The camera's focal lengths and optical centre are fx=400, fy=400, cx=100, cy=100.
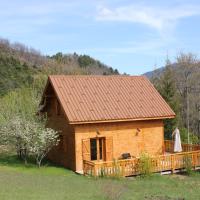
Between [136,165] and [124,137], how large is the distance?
121 inches

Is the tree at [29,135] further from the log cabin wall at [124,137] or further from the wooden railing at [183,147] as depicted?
the wooden railing at [183,147]

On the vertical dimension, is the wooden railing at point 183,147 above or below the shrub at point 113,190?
above

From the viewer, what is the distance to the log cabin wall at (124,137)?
25.7 metres

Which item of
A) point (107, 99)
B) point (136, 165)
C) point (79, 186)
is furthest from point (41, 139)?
point (136, 165)

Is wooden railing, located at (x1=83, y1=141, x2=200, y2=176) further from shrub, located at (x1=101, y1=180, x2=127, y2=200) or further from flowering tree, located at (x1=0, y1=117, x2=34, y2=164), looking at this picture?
flowering tree, located at (x1=0, y1=117, x2=34, y2=164)

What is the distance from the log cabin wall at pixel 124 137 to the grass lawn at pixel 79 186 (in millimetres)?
2218

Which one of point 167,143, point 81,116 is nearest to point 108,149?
point 81,116

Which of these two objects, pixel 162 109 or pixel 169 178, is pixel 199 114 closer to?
pixel 162 109

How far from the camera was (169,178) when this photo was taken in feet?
79.9

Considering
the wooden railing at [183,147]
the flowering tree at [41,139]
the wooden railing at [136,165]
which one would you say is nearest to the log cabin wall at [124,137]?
the wooden railing at [136,165]

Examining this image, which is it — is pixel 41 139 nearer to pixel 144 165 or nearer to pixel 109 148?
pixel 109 148

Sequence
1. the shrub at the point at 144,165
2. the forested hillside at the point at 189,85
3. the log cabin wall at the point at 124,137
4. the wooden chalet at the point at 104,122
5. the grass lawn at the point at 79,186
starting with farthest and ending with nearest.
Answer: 1. the forested hillside at the point at 189,85
2. the log cabin wall at the point at 124,137
3. the wooden chalet at the point at 104,122
4. the shrub at the point at 144,165
5. the grass lawn at the point at 79,186

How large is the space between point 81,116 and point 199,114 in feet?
95.0

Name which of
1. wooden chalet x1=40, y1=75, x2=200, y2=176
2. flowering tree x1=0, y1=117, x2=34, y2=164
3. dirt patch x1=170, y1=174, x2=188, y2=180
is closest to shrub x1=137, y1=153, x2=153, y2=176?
wooden chalet x1=40, y1=75, x2=200, y2=176
